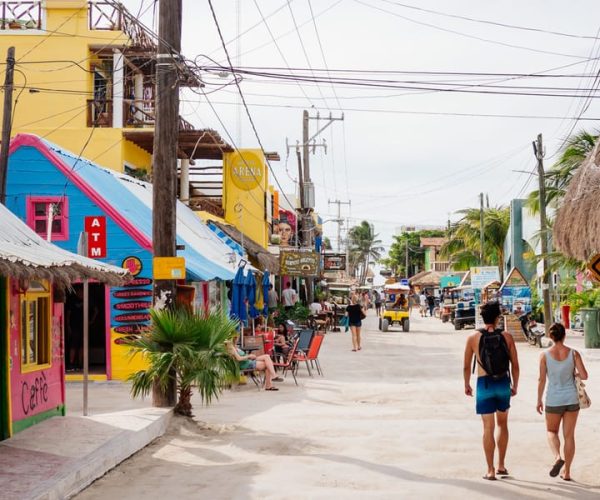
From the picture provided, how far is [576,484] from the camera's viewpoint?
885 centimetres

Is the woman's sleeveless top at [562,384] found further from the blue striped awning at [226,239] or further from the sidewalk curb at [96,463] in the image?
the blue striped awning at [226,239]

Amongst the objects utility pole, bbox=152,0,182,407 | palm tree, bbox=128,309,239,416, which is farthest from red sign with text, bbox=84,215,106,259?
palm tree, bbox=128,309,239,416

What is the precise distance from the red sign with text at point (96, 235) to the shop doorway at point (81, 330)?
1.96 meters

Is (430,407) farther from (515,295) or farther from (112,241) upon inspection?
(515,295)

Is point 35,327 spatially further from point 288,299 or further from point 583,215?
point 288,299

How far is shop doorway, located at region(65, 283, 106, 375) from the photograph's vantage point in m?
22.0

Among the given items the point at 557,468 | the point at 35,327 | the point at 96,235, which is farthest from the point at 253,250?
the point at 557,468

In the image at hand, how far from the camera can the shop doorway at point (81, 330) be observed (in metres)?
22.0

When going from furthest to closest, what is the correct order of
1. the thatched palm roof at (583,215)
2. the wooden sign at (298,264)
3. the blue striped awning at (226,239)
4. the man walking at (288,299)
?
the man walking at (288,299), the wooden sign at (298,264), the blue striped awning at (226,239), the thatched palm roof at (583,215)

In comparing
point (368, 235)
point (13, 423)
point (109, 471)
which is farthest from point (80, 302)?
point (368, 235)

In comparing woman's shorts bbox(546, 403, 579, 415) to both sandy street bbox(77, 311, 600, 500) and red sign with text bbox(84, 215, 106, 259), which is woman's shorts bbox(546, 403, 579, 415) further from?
red sign with text bbox(84, 215, 106, 259)

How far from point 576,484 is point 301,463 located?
290cm

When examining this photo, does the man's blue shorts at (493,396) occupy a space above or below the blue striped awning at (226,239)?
below

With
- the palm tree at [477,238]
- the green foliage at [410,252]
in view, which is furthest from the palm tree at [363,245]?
the palm tree at [477,238]
